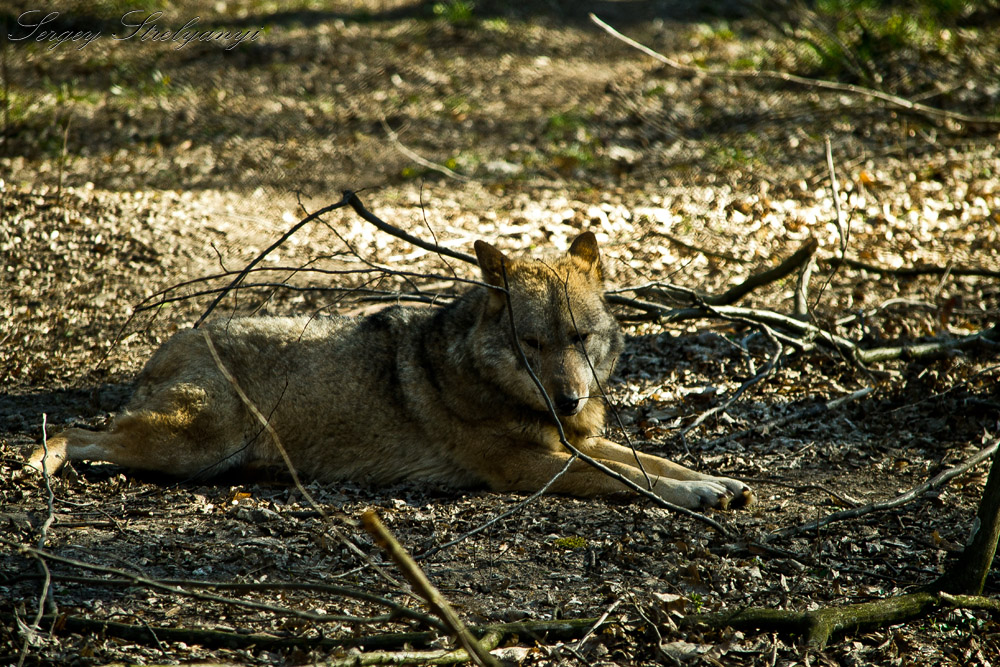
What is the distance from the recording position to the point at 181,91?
12711 mm

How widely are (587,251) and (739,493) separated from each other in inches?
78.8

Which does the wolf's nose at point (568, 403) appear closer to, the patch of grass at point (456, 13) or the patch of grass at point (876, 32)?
the patch of grass at point (876, 32)

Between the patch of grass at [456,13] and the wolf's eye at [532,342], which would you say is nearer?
the wolf's eye at [532,342]

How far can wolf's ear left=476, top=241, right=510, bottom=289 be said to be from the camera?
17.3 feet

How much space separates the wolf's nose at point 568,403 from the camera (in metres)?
5.03

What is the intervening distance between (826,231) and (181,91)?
1005 cm

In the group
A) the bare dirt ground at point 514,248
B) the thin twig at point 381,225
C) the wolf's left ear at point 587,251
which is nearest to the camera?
the bare dirt ground at point 514,248

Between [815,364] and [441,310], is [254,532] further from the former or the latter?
[815,364]

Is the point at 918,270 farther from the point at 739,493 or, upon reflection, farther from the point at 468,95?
the point at 468,95

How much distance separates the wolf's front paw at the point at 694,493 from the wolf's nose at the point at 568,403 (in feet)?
2.40

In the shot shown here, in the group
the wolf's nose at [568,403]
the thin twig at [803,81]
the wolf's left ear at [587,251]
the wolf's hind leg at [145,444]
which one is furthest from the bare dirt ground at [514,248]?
the thin twig at [803,81]

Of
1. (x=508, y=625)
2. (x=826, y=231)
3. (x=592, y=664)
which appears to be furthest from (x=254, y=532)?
(x=826, y=231)

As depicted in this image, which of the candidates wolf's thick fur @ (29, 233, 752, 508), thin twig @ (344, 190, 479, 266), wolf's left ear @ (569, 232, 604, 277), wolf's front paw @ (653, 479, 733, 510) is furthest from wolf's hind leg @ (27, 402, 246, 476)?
wolf's front paw @ (653, 479, 733, 510)

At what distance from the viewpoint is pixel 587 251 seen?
5.78 m
